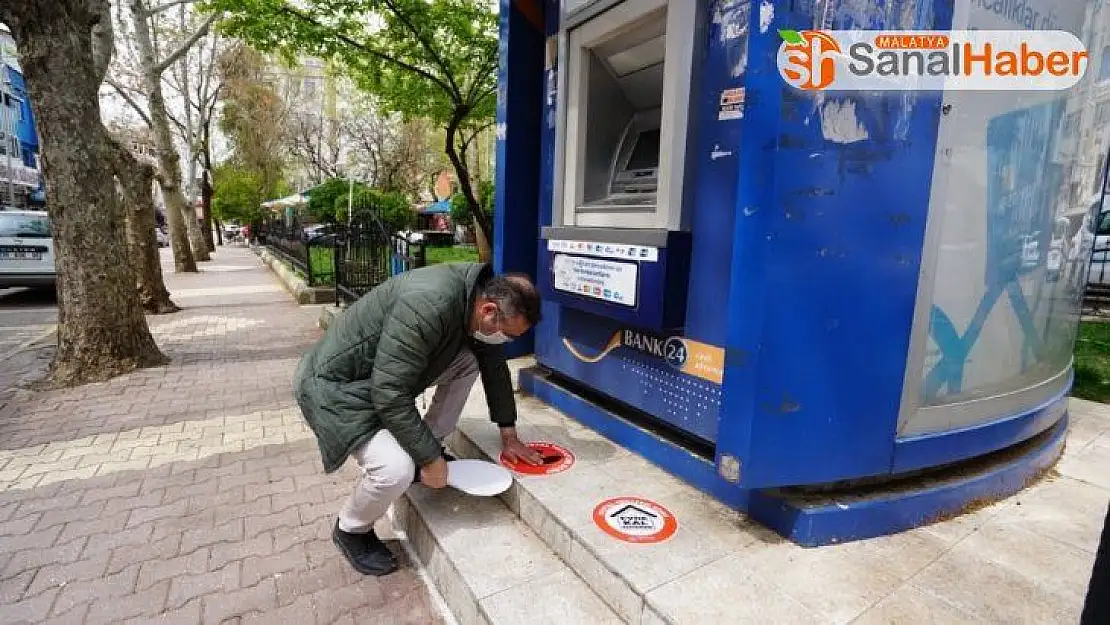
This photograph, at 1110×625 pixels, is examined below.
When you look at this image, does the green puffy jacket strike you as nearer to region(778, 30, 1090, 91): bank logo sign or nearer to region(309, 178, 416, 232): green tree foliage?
region(778, 30, 1090, 91): bank logo sign

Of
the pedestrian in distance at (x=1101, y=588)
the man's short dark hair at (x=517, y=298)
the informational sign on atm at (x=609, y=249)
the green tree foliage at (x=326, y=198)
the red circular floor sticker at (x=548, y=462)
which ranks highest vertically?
the green tree foliage at (x=326, y=198)

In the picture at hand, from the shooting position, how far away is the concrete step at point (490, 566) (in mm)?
1821

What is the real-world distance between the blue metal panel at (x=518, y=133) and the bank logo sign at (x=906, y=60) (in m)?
2.01

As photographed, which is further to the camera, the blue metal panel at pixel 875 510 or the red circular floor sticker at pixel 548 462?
the red circular floor sticker at pixel 548 462

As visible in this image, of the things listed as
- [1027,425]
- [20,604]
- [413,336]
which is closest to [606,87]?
[413,336]

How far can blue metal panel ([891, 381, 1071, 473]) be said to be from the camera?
209cm

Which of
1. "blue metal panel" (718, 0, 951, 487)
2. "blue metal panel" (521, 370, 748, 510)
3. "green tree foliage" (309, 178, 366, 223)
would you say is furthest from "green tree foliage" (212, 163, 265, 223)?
"blue metal panel" (718, 0, 951, 487)

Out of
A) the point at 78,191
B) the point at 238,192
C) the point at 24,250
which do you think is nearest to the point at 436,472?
the point at 78,191

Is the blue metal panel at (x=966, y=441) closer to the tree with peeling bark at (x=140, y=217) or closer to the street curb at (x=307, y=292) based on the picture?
the tree with peeling bark at (x=140, y=217)

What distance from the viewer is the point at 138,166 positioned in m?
7.74

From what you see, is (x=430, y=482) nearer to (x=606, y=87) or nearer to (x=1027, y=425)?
(x=606, y=87)

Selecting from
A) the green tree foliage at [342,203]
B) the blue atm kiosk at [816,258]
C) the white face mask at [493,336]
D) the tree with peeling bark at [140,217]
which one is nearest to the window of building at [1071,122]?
the blue atm kiosk at [816,258]

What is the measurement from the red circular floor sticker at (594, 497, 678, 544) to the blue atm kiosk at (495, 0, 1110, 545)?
28 cm

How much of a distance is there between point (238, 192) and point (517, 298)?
38633 millimetres
